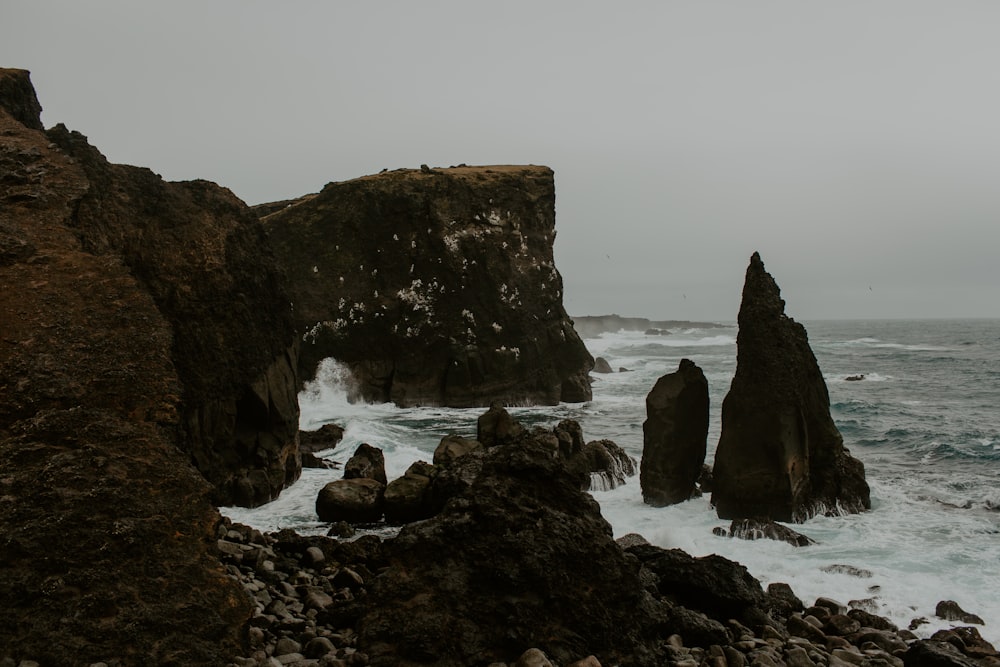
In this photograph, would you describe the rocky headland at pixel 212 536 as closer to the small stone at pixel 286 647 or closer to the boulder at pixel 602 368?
the small stone at pixel 286 647

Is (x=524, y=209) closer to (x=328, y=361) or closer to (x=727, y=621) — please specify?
(x=328, y=361)

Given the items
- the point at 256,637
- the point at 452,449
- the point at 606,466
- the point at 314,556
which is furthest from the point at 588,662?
the point at 606,466

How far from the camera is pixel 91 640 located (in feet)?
20.9

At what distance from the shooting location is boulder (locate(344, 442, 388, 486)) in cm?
1912

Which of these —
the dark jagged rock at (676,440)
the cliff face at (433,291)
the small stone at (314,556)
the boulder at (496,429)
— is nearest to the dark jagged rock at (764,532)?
the dark jagged rock at (676,440)

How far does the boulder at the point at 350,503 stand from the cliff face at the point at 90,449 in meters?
3.18

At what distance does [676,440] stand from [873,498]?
207 inches

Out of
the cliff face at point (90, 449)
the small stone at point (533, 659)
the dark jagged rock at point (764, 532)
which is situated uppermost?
the cliff face at point (90, 449)

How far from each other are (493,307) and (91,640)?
127 feet

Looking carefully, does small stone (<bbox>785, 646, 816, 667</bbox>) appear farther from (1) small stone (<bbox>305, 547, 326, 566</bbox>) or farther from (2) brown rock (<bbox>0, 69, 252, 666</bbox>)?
(1) small stone (<bbox>305, 547, 326, 566</bbox>)

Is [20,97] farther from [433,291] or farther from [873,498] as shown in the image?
[433,291]

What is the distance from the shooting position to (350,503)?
16562 millimetres

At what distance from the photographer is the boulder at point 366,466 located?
62.7 ft

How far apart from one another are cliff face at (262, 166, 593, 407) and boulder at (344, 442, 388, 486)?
22145 millimetres
